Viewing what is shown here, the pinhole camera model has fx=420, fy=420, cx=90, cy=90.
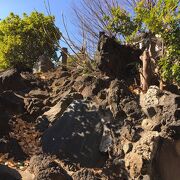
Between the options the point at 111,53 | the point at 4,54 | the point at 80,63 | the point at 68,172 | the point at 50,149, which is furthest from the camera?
the point at 4,54

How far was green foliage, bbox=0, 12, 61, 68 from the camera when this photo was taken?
592 inches

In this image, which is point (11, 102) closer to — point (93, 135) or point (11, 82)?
point (11, 82)

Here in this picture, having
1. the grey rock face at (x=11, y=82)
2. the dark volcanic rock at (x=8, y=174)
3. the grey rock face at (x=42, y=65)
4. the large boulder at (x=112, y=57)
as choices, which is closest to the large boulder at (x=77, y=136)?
the dark volcanic rock at (x=8, y=174)

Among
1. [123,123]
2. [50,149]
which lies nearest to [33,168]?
[50,149]

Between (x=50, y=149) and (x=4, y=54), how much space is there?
7.41 meters

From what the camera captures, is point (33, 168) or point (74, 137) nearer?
point (33, 168)

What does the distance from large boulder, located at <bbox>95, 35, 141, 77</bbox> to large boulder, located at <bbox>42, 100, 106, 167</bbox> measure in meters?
1.64

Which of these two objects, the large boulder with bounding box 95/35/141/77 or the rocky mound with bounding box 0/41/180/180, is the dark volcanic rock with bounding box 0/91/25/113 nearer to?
the rocky mound with bounding box 0/41/180/180

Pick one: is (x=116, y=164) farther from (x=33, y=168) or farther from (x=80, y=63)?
(x=80, y=63)

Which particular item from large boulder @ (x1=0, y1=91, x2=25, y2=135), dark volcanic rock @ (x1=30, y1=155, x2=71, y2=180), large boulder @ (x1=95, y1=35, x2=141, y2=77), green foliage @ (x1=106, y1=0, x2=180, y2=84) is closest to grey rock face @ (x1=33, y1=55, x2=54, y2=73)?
large boulder @ (x1=0, y1=91, x2=25, y2=135)

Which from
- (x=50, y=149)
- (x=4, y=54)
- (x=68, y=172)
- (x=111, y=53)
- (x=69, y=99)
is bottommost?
(x=68, y=172)

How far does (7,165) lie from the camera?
747cm

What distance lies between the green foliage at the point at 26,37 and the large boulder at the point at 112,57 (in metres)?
4.63

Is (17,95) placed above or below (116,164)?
above
